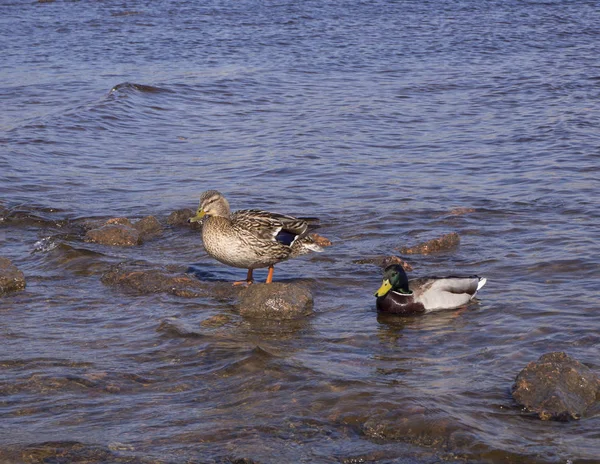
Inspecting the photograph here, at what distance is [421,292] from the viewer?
8.73 m

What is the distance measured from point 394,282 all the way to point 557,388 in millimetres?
2434

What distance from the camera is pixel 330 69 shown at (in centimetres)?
2112

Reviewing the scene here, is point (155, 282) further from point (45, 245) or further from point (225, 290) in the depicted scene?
point (45, 245)

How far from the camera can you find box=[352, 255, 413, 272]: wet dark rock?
9.75 m

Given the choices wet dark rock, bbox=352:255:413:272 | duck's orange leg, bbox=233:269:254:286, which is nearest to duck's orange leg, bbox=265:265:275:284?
duck's orange leg, bbox=233:269:254:286

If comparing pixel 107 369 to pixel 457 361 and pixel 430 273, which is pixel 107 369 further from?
pixel 430 273

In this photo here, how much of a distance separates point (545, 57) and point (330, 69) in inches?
187

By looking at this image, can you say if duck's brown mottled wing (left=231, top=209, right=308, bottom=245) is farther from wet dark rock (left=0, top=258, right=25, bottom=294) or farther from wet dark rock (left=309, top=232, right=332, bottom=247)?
wet dark rock (left=0, top=258, right=25, bottom=294)

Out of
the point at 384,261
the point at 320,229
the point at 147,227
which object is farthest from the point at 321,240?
the point at 147,227

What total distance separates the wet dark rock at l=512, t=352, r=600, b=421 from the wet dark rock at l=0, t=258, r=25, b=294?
15.2 ft

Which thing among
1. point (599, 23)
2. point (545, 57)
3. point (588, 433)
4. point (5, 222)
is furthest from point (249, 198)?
point (599, 23)

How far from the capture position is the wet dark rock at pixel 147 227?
10836 millimetres

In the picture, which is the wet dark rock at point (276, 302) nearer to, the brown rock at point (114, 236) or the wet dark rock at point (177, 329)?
the wet dark rock at point (177, 329)

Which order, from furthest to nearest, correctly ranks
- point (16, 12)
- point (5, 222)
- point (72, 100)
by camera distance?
point (16, 12) < point (72, 100) < point (5, 222)
